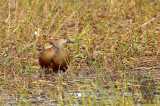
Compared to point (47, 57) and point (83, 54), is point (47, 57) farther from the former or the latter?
point (83, 54)

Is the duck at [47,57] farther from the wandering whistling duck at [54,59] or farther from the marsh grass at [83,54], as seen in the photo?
the marsh grass at [83,54]

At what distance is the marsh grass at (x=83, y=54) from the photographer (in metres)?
4.58

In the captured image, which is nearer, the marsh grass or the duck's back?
the marsh grass

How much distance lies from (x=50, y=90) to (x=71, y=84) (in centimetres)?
38

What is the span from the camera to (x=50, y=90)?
487 cm

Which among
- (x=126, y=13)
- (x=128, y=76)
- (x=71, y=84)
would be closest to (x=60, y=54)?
(x=71, y=84)

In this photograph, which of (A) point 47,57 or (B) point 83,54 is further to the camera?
(B) point 83,54

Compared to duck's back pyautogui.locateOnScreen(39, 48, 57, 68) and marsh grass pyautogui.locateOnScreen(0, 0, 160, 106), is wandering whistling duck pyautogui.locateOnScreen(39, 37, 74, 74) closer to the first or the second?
duck's back pyautogui.locateOnScreen(39, 48, 57, 68)

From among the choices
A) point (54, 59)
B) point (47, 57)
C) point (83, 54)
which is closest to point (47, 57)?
point (47, 57)

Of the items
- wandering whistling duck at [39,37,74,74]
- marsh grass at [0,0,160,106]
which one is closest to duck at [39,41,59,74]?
wandering whistling duck at [39,37,74,74]

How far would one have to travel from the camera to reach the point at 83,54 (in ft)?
20.9

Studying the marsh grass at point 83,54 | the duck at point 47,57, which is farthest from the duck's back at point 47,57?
the marsh grass at point 83,54

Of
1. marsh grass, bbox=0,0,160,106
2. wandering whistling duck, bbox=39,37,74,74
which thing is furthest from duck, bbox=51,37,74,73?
marsh grass, bbox=0,0,160,106

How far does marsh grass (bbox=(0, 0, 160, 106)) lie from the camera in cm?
458
